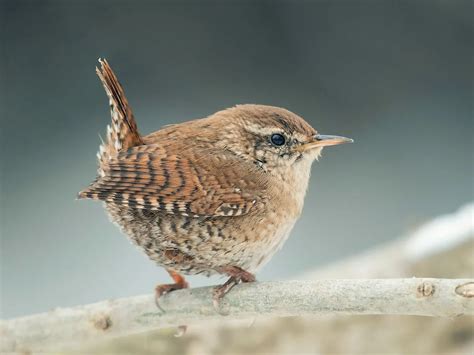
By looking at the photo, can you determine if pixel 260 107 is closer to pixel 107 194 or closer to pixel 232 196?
pixel 232 196

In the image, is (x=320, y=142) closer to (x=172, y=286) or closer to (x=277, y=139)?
(x=277, y=139)

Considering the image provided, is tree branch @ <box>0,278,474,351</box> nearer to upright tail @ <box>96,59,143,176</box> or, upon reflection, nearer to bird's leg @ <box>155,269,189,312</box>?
bird's leg @ <box>155,269,189,312</box>

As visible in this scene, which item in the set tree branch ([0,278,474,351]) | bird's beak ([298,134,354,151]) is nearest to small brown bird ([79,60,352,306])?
bird's beak ([298,134,354,151])

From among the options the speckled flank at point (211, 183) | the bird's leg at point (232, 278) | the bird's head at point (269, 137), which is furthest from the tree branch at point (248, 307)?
the bird's head at point (269, 137)

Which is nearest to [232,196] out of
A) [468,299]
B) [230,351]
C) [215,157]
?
[215,157]

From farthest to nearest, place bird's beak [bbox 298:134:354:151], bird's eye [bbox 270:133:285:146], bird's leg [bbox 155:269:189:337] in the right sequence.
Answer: bird's leg [bbox 155:269:189:337]
bird's eye [bbox 270:133:285:146]
bird's beak [bbox 298:134:354:151]
